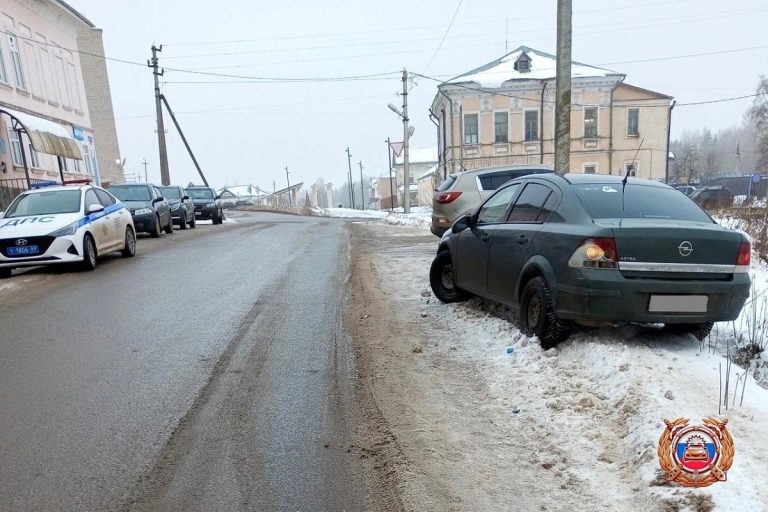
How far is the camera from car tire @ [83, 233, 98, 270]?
9.81 m

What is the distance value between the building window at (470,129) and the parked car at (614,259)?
35622 millimetres

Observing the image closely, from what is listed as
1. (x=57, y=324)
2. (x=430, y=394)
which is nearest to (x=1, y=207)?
(x=57, y=324)

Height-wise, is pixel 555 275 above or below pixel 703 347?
above

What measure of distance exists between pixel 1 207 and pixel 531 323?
65.8ft

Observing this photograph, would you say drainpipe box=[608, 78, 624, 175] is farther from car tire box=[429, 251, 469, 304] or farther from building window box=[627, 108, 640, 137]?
car tire box=[429, 251, 469, 304]

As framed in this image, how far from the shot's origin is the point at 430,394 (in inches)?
163

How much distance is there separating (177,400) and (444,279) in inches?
152

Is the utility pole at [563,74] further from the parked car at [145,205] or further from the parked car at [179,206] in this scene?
the parked car at [179,206]

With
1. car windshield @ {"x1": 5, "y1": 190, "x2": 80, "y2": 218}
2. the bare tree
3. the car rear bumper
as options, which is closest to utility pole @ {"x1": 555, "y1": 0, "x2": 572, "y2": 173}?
the car rear bumper

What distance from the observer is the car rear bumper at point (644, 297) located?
402 cm

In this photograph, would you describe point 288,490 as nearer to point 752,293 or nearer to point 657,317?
point 657,317

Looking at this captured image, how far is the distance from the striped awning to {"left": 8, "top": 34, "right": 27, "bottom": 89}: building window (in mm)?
1998

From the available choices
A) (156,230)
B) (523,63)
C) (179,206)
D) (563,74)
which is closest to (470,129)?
(523,63)

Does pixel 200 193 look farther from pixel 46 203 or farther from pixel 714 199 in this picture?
pixel 714 199
